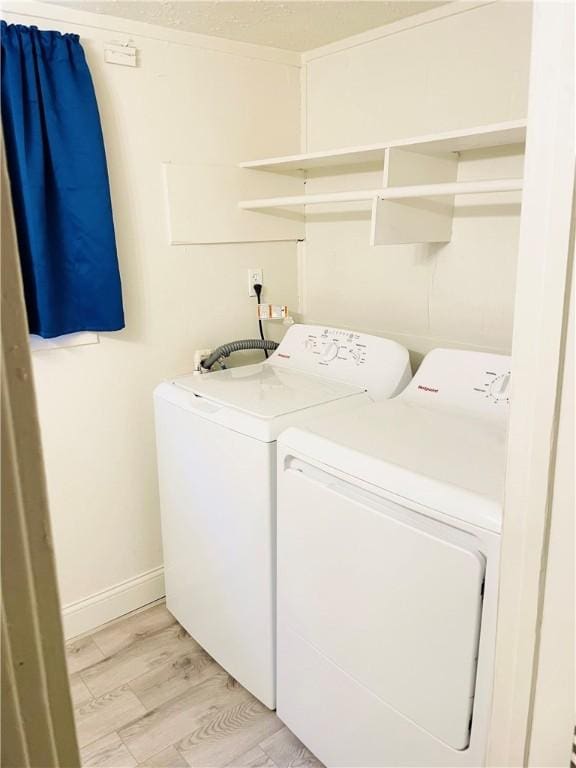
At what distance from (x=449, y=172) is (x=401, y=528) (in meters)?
1.29

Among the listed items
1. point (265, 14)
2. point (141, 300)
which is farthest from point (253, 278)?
point (265, 14)

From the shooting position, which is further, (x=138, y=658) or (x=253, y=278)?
(x=253, y=278)

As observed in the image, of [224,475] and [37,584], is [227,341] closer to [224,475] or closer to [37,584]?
[224,475]

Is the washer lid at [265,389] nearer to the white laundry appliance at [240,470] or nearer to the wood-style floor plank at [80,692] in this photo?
the white laundry appliance at [240,470]

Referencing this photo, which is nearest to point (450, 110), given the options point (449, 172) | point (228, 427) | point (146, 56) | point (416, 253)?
point (449, 172)

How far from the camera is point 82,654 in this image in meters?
2.15

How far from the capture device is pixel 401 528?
127cm

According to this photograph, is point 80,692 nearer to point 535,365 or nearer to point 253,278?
point 253,278

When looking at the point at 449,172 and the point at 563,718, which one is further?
the point at 449,172

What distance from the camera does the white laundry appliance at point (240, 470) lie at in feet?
5.63

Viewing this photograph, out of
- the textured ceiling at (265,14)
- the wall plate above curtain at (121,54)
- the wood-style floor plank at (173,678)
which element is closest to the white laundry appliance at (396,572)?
the wood-style floor plank at (173,678)

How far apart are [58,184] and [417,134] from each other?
1.24 m

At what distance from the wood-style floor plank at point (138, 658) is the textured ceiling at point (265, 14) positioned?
7.26 feet

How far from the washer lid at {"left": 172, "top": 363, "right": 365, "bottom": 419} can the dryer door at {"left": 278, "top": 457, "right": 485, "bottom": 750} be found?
26 centimetres
